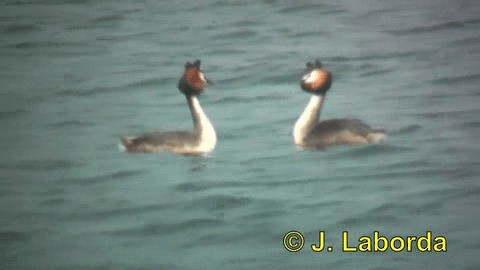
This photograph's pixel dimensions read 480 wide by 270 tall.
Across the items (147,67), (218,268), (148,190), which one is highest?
(147,67)

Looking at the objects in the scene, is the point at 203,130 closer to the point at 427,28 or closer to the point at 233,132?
the point at 233,132

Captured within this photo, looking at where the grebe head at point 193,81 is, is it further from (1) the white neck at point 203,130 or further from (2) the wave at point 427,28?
(2) the wave at point 427,28

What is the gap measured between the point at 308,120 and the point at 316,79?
15 centimetres

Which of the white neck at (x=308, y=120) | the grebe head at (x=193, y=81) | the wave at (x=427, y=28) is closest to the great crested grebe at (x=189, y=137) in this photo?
the grebe head at (x=193, y=81)

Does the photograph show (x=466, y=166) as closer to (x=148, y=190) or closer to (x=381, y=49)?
(x=381, y=49)

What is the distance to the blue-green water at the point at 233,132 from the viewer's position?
4.51 meters

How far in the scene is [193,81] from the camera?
4809 mm

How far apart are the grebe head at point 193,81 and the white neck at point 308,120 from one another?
14.3 inches

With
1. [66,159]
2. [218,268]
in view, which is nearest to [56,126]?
[66,159]

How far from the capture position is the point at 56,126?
15.5ft

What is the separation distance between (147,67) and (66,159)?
44 centimetres

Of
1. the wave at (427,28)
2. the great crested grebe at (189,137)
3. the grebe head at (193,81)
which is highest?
the wave at (427,28)

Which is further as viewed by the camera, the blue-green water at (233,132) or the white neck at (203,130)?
the white neck at (203,130)

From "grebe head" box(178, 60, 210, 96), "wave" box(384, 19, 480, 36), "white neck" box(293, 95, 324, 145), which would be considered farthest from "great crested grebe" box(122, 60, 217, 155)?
"wave" box(384, 19, 480, 36)
